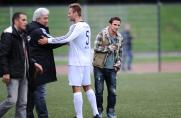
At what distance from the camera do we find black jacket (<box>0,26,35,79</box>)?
478 inches

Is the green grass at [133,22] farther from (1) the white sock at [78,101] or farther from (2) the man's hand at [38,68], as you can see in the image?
(2) the man's hand at [38,68]

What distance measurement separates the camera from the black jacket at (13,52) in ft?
39.8

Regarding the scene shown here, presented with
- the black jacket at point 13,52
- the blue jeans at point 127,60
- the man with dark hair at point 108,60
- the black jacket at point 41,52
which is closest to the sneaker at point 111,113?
the man with dark hair at point 108,60

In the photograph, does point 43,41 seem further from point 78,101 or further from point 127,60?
point 127,60

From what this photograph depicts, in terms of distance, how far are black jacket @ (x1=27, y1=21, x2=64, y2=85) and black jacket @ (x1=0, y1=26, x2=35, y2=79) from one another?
759 mm

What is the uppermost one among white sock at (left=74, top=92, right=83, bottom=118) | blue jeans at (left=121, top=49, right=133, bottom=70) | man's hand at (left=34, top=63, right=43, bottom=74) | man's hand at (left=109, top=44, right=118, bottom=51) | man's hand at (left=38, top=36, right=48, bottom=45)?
man's hand at (left=38, top=36, right=48, bottom=45)

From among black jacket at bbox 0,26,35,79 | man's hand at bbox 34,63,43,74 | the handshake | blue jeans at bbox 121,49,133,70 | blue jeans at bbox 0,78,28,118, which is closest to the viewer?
black jacket at bbox 0,26,35,79

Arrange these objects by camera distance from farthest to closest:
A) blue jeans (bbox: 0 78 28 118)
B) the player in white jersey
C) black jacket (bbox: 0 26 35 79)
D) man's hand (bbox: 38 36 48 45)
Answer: the player in white jersey
man's hand (bbox: 38 36 48 45)
blue jeans (bbox: 0 78 28 118)
black jacket (bbox: 0 26 35 79)

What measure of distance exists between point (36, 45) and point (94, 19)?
2481 centimetres

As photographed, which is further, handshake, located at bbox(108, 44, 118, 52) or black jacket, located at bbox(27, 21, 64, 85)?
handshake, located at bbox(108, 44, 118, 52)

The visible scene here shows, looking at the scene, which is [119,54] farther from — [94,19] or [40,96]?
[94,19]

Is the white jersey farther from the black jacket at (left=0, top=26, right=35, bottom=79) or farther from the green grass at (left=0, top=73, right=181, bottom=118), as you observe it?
the green grass at (left=0, top=73, right=181, bottom=118)

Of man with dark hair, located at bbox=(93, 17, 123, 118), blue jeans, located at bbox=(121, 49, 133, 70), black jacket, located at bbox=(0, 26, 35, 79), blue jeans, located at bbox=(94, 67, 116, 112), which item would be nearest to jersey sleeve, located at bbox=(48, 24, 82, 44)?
black jacket, located at bbox=(0, 26, 35, 79)

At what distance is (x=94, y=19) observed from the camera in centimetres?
3788
